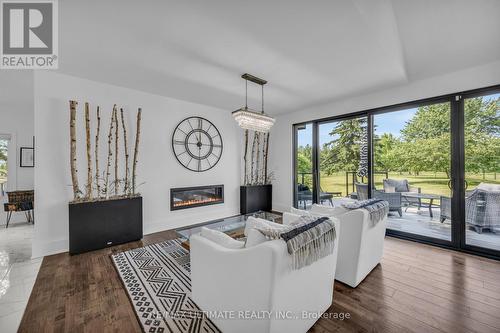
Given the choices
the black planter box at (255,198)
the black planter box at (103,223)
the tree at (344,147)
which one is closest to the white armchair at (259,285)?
the black planter box at (103,223)

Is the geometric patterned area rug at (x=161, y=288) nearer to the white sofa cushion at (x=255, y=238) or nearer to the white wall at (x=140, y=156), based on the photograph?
the white sofa cushion at (x=255, y=238)

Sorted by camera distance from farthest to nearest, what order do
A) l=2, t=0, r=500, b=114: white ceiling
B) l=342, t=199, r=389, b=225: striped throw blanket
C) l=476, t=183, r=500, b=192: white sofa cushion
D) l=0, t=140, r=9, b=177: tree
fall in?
1. l=0, t=140, r=9, b=177: tree
2. l=476, t=183, r=500, b=192: white sofa cushion
3. l=342, t=199, r=389, b=225: striped throw blanket
4. l=2, t=0, r=500, b=114: white ceiling

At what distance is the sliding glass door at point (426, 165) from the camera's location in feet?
10.0

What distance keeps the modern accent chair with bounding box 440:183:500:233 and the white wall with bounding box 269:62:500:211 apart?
152 centimetres

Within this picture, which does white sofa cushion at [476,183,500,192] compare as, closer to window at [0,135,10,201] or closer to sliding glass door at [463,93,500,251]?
sliding glass door at [463,93,500,251]

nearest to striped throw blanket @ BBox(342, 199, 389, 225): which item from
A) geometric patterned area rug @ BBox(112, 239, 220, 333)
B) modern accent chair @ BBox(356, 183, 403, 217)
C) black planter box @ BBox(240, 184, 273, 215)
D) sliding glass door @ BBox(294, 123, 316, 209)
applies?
modern accent chair @ BBox(356, 183, 403, 217)

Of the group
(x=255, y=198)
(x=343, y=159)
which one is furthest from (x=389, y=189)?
(x=255, y=198)

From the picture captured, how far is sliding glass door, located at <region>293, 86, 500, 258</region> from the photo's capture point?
3.05 metres

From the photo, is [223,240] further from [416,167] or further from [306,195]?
[306,195]

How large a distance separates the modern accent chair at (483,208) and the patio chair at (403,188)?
65 cm

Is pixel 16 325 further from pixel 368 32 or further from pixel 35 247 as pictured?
pixel 368 32

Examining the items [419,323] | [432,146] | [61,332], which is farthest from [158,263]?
[432,146]

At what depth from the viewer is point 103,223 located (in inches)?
128

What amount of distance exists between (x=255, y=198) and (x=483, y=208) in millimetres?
4115
